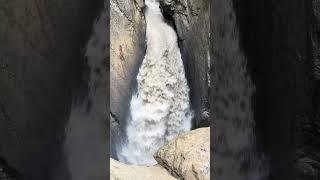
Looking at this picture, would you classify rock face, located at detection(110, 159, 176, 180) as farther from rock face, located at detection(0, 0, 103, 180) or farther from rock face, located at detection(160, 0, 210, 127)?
rock face, located at detection(0, 0, 103, 180)

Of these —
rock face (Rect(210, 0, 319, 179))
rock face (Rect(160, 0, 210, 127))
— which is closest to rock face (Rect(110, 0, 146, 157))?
rock face (Rect(160, 0, 210, 127))

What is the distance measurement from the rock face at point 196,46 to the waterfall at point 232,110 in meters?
5.92

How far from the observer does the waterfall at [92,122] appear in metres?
2.24

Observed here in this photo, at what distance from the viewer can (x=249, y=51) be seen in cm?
232

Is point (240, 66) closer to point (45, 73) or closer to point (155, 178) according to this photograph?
point (45, 73)

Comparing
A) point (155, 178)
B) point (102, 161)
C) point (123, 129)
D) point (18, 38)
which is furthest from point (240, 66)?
point (123, 129)

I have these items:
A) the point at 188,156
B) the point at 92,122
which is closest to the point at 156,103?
the point at 188,156

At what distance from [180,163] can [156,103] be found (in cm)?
249

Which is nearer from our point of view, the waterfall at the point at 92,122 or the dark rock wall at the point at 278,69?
the dark rock wall at the point at 278,69

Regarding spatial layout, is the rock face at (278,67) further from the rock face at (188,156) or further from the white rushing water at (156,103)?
the white rushing water at (156,103)

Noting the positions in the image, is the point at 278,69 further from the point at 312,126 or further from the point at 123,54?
the point at 123,54

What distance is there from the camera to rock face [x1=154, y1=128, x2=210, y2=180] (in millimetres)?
5934

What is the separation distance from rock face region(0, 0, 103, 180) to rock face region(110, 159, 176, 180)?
12.1ft

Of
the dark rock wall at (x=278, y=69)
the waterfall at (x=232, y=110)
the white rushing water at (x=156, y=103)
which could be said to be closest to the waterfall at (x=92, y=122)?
the waterfall at (x=232, y=110)
